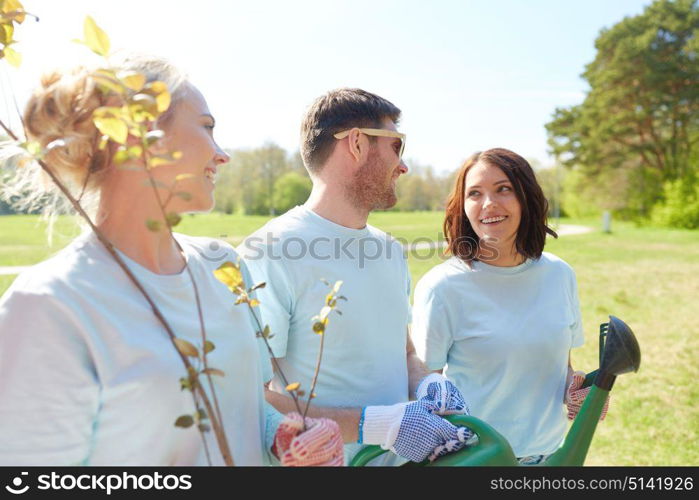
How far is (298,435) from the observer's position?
47.8 inches

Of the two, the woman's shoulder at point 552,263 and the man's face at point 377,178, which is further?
the woman's shoulder at point 552,263

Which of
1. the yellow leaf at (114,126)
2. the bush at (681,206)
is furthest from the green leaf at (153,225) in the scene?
the bush at (681,206)

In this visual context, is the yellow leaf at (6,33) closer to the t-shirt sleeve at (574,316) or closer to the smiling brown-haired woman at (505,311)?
the smiling brown-haired woman at (505,311)

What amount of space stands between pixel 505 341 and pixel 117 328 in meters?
1.60

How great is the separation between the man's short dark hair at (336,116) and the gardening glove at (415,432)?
103 centimetres

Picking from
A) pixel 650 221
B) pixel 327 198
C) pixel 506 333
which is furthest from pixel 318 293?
pixel 650 221

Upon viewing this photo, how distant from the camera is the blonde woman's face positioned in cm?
139

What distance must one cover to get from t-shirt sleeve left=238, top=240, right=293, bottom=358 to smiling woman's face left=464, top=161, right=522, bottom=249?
3.26 ft

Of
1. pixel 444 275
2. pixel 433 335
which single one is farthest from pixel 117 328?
pixel 444 275

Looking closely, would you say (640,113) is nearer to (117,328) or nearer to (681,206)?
(681,206)

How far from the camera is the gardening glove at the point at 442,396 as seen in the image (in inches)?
70.7

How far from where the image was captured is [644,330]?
Answer: 862cm
